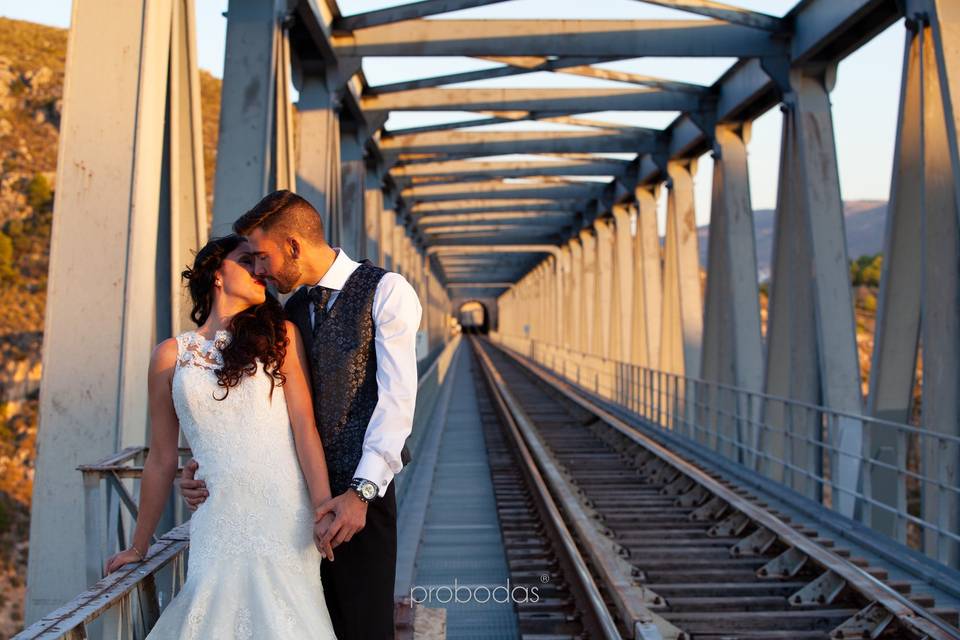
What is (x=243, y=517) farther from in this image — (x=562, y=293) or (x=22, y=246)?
(x=22, y=246)

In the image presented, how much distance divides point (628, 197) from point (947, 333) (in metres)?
18.7

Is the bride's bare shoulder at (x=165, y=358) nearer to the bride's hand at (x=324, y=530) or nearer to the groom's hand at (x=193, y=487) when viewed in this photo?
the groom's hand at (x=193, y=487)

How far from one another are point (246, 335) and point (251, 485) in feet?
1.31

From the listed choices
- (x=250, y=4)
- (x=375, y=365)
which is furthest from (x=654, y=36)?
(x=375, y=365)

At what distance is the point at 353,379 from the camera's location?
280 centimetres

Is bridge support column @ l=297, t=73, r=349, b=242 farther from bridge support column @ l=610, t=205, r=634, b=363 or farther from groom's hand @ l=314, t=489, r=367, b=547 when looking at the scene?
bridge support column @ l=610, t=205, r=634, b=363

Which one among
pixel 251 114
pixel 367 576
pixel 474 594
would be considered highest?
pixel 251 114

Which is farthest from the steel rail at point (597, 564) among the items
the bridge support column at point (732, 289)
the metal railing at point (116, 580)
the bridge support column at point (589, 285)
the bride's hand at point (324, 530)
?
the bridge support column at point (589, 285)

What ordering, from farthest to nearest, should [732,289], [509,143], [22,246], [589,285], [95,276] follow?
[22,246], [589,285], [509,143], [732,289], [95,276]

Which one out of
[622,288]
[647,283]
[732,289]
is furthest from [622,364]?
[732,289]

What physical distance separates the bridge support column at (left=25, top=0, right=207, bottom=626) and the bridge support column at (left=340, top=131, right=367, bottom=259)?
36.0 feet

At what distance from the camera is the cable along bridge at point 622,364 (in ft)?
18.4

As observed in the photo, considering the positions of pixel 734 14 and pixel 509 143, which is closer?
pixel 734 14

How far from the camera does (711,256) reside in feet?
51.7
